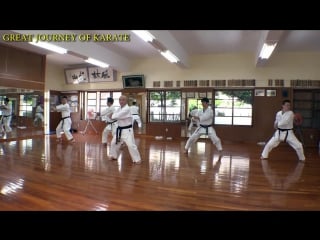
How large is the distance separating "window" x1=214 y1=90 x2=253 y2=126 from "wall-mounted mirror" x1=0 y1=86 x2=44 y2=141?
6.05 m

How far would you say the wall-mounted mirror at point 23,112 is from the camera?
6930 millimetres

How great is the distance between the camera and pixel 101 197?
8.07 feet

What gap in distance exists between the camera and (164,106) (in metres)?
8.55

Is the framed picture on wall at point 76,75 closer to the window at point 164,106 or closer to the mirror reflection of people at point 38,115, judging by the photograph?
the mirror reflection of people at point 38,115

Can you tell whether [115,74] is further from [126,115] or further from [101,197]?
[101,197]

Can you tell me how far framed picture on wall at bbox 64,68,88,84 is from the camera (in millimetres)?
9578

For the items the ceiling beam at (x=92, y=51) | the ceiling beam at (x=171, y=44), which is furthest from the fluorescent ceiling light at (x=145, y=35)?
the ceiling beam at (x=92, y=51)

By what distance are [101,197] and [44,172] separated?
1436 millimetres

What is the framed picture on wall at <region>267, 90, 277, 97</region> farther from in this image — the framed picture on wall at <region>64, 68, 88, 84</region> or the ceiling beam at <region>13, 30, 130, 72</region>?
the framed picture on wall at <region>64, 68, 88, 84</region>

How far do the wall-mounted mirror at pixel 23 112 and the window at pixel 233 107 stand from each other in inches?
238

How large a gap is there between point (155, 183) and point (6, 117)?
6.09 meters
